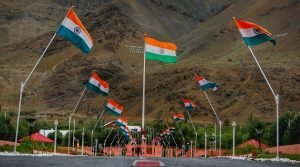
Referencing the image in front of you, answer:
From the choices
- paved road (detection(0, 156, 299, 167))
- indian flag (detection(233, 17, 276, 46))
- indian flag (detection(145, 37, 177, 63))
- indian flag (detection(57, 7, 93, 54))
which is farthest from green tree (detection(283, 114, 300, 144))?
indian flag (detection(57, 7, 93, 54))

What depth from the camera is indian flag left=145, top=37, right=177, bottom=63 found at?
6197 cm

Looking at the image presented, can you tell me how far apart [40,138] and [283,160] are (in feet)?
193

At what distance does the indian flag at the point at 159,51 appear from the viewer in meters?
62.0

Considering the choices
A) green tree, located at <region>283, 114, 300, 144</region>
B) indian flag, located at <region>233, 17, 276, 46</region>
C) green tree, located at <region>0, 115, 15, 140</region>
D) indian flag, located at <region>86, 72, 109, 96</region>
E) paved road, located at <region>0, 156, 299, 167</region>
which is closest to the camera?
paved road, located at <region>0, 156, 299, 167</region>

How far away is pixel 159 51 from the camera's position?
62875 millimetres

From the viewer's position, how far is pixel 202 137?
156500 millimetres

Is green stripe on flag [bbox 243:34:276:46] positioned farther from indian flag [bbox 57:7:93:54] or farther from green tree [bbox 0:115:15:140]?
A: green tree [bbox 0:115:15:140]

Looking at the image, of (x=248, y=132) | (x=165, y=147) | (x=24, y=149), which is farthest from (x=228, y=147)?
(x=24, y=149)

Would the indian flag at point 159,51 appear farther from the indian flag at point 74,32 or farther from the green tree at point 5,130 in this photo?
the green tree at point 5,130

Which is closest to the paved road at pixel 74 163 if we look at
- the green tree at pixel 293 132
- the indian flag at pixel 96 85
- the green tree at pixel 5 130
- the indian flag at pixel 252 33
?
the indian flag at pixel 252 33

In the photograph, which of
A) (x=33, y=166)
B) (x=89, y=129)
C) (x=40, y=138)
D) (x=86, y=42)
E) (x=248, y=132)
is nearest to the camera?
(x=33, y=166)

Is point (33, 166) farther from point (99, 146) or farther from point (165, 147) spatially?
point (165, 147)

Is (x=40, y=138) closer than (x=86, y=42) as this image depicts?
No

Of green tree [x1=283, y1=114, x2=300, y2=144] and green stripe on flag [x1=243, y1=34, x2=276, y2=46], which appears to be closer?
green stripe on flag [x1=243, y1=34, x2=276, y2=46]
